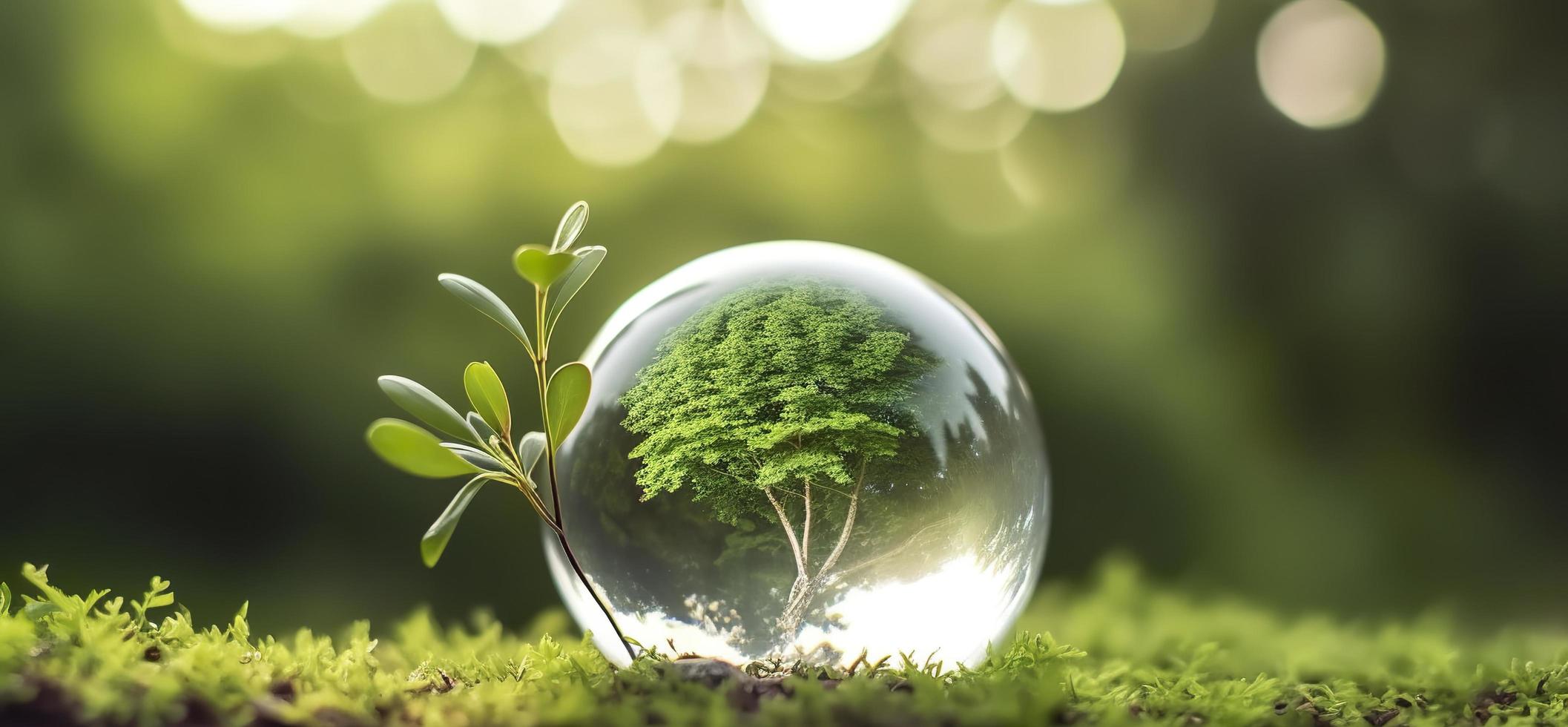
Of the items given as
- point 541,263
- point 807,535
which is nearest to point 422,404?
point 541,263

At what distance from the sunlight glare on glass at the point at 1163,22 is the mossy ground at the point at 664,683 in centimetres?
491

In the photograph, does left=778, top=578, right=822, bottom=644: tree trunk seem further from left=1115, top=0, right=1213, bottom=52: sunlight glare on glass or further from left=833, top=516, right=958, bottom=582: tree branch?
left=1115, top=0, right=1213, bottom=52: sunlight glare on glass

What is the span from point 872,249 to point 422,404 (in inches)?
170

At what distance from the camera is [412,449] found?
6.48ft

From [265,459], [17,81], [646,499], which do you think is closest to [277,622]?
[265,459]

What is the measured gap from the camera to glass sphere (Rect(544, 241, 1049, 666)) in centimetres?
224

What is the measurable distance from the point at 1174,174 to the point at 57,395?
6868 millimetres

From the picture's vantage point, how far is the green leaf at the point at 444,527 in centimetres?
208

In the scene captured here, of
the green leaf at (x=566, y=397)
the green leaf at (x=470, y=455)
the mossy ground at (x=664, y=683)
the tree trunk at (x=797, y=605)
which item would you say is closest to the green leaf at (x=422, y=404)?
the green leaf at (x=470, y=455)

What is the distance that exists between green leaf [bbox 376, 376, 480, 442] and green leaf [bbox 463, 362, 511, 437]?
0.06 meters

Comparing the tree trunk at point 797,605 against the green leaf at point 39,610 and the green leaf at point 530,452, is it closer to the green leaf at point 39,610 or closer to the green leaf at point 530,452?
the green leaf at point 530,452

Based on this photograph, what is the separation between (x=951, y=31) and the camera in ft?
24.2

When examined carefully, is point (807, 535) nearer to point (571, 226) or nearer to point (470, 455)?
point (470, 455)

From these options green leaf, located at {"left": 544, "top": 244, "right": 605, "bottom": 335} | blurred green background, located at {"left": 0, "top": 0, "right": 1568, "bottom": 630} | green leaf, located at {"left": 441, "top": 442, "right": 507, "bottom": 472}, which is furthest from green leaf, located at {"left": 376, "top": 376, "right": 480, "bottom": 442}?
blurred green background, located at {"left": 0, "top": 0, "right": 1568, "bottom": 630}
